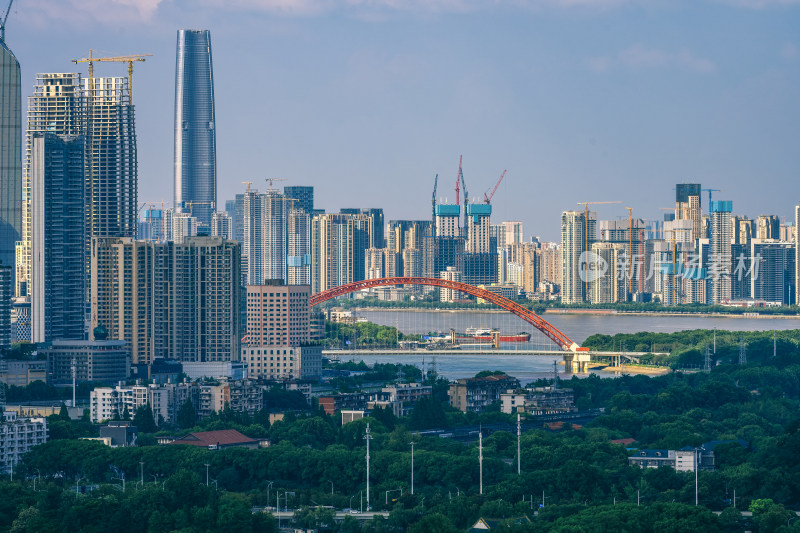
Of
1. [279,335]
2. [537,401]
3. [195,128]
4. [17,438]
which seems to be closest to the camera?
[17,438]

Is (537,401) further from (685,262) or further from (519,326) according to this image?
(685,262)

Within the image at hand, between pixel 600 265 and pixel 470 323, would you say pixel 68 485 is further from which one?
pixel 600 265

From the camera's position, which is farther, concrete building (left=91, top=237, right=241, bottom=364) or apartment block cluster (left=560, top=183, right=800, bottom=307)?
apartment block cluster (left=560, top=183, right=800, bottom=307)

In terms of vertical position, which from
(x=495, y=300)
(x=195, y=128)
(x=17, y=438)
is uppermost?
(x=195, y=128)

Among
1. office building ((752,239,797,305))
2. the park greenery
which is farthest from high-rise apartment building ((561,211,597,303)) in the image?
the park greenery

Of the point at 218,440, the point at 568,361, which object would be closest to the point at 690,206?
the point at 568,361

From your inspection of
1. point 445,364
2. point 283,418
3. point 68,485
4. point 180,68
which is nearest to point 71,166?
point 445,364

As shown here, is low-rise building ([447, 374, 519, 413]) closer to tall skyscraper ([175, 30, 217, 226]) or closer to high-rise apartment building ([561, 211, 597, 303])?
high-rise apartment building ([561, 211, 597, 303])
